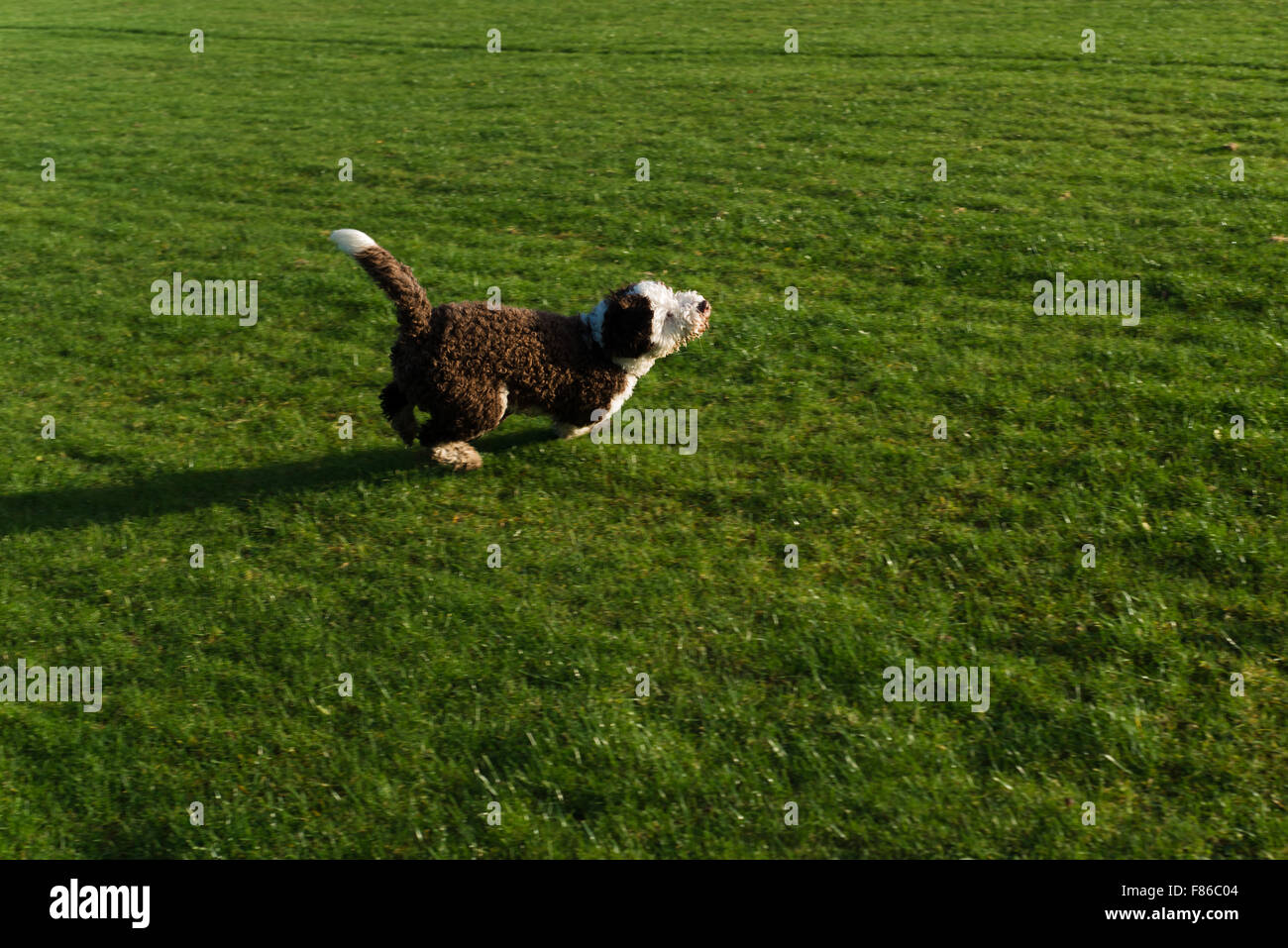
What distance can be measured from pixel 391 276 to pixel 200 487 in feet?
A: 9.64

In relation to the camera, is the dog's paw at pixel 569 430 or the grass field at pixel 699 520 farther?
the dog's paw at pixel 569 430

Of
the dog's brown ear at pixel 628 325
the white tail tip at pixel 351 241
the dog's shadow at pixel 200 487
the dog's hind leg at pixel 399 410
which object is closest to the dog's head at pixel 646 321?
the dog's brown ear at pixel 628 325

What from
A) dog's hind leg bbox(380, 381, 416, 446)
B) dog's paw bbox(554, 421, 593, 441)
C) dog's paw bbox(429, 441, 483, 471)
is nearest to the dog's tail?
dog's hind leg bbox(380, 381, 416, 446)

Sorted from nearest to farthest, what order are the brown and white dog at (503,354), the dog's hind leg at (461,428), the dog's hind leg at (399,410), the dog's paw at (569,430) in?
the brown and white dog at (503,354), the dog's hind leg at (461,428), the dog's hind leg at (399,410), the dog's paw at (569,430)

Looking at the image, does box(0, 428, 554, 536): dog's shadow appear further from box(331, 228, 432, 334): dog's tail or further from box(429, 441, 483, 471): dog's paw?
box(331, 228, 432, 334): dog's tail

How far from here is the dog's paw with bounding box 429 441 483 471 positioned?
924cm

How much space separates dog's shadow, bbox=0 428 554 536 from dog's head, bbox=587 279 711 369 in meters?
1.50

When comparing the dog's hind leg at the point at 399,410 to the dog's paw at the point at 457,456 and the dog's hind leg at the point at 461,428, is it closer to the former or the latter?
the dog's hind leg at the point at 461,428

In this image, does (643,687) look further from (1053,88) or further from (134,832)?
(1053,88)

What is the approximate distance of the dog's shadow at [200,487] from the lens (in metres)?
9.23

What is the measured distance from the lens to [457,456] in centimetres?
931

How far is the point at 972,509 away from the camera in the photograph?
8602 millimetres

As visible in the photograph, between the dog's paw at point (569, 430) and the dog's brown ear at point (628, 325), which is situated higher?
the dog's brown ear at point (628, 325)
